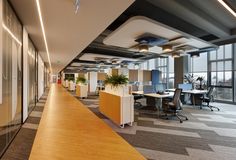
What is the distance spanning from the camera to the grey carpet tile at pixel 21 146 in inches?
104

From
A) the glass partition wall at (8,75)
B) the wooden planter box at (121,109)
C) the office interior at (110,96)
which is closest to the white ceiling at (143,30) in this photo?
the office interior at (110,96)

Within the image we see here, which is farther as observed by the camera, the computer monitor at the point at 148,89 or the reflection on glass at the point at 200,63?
the reflection on glass at the point at 200,63

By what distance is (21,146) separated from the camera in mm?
3010

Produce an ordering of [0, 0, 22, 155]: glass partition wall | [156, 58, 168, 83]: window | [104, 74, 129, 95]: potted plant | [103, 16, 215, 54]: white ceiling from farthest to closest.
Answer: [156, 58, 168, 83]: window < [104, 74, 129, 95]: potted plant < [103, 16, 215, 54]: white ceiling < [0, 0, 22, 155]: glass partition wall

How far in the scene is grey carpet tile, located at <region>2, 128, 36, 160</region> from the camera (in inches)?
104

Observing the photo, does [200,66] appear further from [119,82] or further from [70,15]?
[70,15]

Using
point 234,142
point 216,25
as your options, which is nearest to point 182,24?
point 216,25

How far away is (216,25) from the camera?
5324mm

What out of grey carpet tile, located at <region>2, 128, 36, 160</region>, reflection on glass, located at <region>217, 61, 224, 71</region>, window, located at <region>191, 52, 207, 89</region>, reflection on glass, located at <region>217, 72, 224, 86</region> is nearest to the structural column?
window, located at <region>191, 52, 207, 89</region>

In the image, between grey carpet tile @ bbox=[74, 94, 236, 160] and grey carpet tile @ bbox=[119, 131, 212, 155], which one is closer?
grey carpet tile @ bbox=[74, 94, 236, 160]

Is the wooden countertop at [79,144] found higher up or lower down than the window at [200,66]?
lower down

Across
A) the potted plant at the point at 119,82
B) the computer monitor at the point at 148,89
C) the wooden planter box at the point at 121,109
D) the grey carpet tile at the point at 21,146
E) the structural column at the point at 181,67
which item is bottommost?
the grey carpet tile at the point at 21,146

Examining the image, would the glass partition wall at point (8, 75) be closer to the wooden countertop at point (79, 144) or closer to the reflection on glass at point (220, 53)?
the wooden countertop at point (79, 144)

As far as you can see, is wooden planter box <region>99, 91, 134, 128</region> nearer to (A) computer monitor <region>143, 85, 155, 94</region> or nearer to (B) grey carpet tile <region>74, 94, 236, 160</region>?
(B) grey carpet tile <region>74, 94, 236, 160</region>
